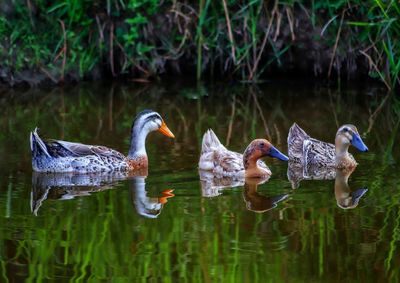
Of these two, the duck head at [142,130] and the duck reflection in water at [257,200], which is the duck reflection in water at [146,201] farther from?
the duck head at [142,130]

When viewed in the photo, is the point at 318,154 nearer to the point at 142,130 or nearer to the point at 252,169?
the point at 252,169

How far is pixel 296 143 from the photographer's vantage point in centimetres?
1144

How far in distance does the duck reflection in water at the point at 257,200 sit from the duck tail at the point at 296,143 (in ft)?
3.88

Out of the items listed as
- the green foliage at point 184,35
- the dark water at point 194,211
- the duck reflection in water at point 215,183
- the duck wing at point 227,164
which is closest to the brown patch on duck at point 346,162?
the dark water at point 194,211

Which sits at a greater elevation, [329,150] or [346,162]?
[329,150]

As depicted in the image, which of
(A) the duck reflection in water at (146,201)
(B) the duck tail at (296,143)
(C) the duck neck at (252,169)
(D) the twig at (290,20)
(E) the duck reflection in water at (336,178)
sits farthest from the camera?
(D) the twig at (290,20)

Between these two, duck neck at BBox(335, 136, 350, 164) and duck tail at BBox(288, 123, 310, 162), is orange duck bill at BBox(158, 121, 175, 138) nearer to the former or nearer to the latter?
duck tail at BBox(288, 123, 310, 162)

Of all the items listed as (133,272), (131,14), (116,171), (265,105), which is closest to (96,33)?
(131,14)

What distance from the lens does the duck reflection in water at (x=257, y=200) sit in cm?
932

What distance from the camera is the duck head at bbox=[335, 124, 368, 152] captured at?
11.1m

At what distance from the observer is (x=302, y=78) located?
52.7ft

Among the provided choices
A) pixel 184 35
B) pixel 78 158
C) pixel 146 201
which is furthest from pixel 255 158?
pixel 184 35

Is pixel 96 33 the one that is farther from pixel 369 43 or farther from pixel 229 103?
pixel 369 43

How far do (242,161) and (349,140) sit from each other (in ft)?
3.64
